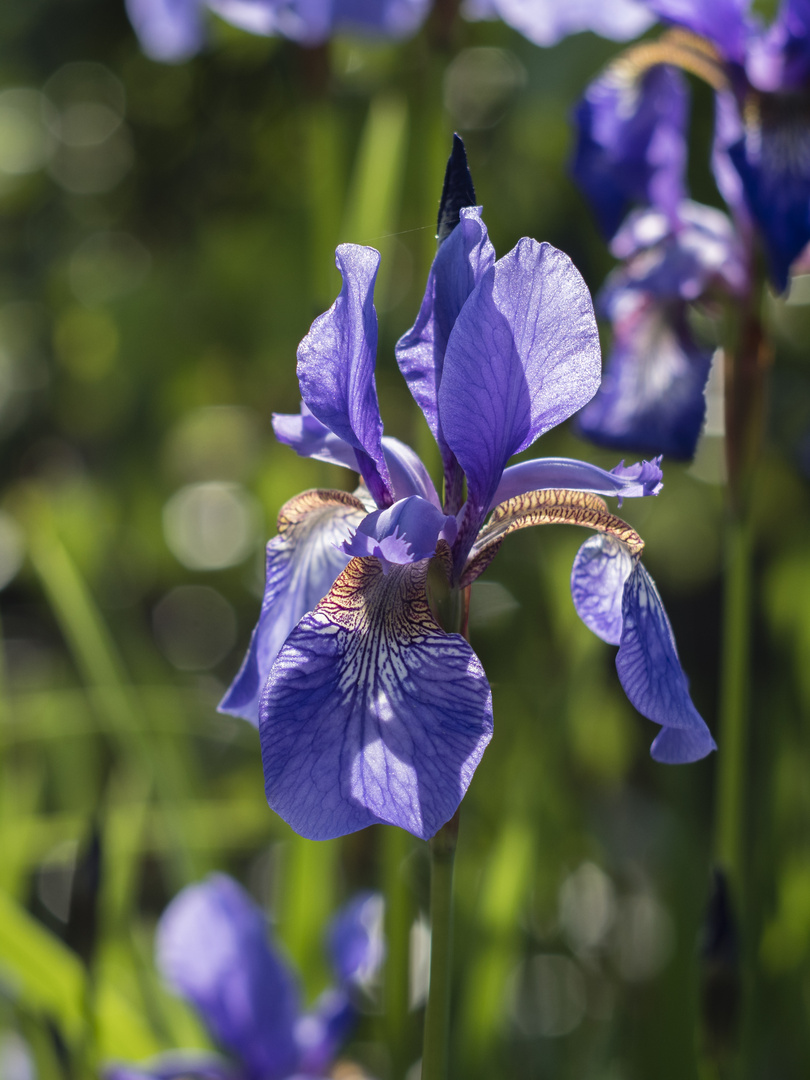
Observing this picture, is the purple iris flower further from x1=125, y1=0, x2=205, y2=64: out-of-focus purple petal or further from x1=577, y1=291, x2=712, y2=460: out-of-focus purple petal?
x1=125, y1=0, x2=205, y2=64: out-of-focus purple petal

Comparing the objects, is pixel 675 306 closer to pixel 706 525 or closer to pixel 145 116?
pixel 706 525

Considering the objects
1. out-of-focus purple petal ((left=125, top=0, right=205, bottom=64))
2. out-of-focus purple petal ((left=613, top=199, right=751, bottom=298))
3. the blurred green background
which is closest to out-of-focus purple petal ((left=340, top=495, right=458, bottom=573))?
the blurred green background

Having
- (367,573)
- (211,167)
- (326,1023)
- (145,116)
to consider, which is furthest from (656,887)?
(145,116)

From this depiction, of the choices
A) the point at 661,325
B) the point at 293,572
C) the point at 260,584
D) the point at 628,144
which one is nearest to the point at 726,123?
the point at 628,144

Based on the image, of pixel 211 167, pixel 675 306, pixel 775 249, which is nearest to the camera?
pixel 775 249

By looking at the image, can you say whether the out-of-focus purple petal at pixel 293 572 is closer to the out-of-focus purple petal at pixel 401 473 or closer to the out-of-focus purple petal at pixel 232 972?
the out-of-focus purple petal at pixel 401 473

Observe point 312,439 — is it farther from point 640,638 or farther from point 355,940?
point 355,940
